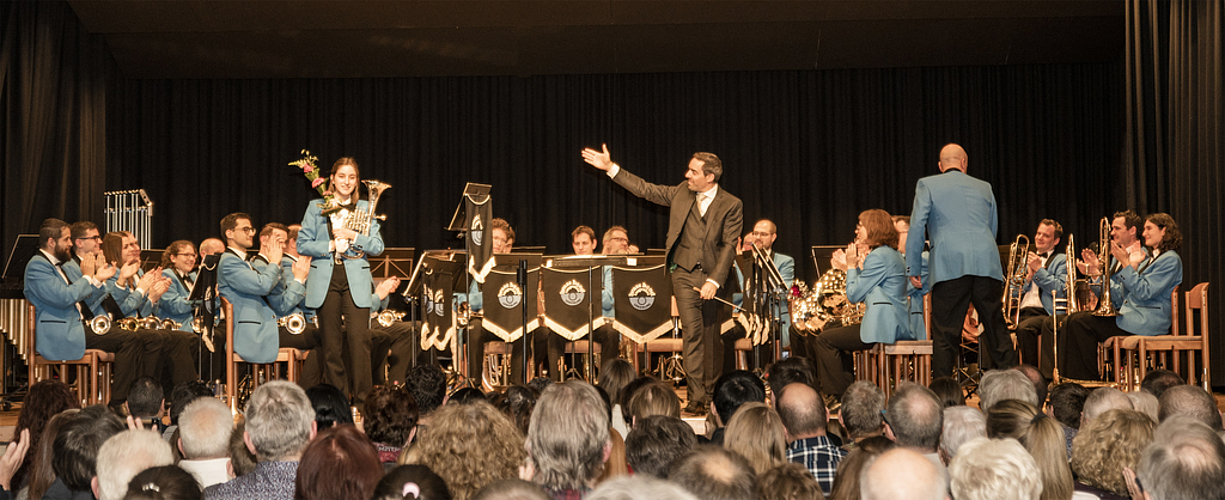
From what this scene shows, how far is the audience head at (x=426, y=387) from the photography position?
4598mm

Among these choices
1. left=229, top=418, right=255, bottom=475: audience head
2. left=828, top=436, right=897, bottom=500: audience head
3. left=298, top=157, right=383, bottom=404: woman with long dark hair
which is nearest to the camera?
left=828, top=436, right=897, bottom=500: audience head

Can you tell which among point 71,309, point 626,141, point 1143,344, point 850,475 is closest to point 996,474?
point 850,475

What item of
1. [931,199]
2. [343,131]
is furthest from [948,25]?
[343,131]

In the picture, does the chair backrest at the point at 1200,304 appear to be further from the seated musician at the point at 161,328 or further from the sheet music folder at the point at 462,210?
the seated musician at the point at 161,328

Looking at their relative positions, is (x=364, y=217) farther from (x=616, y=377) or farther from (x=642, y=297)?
(x=616, y=377)

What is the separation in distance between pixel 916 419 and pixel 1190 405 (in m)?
1.28

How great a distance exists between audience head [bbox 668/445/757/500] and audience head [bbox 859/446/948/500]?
0.85 ft

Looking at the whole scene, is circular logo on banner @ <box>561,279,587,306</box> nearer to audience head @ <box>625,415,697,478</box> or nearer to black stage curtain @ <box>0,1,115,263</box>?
A: audience head @ <box>625,415,697,478</box>

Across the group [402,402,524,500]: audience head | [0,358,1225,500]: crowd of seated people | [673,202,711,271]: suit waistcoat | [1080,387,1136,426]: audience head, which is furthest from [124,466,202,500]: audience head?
[673,202,711,271]: suit waistcoat

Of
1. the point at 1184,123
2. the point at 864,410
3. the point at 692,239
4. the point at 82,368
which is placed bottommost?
the point at 82,368

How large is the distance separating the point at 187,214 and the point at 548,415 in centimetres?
1028

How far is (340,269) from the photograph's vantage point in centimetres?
636

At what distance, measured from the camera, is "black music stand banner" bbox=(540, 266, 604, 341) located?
24.2ft

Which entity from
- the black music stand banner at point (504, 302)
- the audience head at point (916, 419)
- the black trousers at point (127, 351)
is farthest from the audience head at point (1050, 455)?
the black trousers at point (127, 351)
